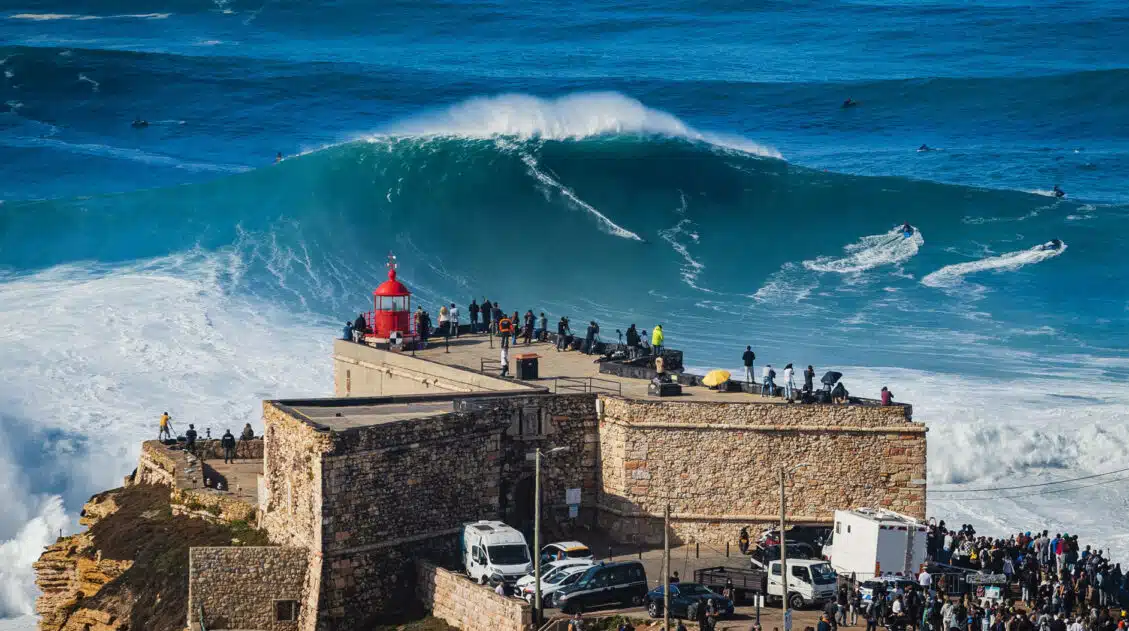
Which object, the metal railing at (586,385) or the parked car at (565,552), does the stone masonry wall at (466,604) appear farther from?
the metal railing at (586,385)

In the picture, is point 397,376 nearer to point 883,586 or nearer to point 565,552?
point 565,552

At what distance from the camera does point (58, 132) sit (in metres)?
93.1

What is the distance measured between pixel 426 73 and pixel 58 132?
1925 centimetres

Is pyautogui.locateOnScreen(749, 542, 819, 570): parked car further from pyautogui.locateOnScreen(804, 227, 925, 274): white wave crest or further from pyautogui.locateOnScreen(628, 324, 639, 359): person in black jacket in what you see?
pyautogui.locateOnScreen(804, 227, 925, 274): white wave crest

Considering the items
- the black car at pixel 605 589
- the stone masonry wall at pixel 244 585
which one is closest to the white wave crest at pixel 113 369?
the stone masonry wall at pixel 244 585


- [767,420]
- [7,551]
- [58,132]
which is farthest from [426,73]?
[767,420]

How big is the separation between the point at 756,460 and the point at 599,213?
1263 inches

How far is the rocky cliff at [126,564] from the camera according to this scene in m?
40.6

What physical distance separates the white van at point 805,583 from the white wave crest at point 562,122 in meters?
43.2

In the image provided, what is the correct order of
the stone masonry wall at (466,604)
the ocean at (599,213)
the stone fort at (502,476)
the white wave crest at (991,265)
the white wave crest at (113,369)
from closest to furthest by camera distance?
the stone masonry wall at (466,604), the stone fort at (502,476), the white wave crest at (113,369), the ocean at (599,213), the white wave crest at (991,265)

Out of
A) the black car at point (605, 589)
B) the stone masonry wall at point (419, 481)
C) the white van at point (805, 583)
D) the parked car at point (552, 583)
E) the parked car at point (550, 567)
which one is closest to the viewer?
the black car at point (605, 589)

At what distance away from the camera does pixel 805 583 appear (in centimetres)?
3625

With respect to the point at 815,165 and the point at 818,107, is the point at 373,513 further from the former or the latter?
the point at 818,107

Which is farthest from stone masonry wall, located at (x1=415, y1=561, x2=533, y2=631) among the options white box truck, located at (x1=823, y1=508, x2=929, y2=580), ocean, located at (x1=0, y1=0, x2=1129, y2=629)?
ocean, located at (x1=0, y1=0, x2=1129, y2=629)
